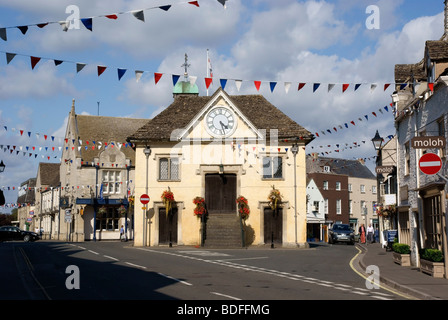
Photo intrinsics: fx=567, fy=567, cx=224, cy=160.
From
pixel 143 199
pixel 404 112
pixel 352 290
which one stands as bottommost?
pixel 352 290

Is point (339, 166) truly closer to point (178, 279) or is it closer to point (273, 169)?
point (273, 169)

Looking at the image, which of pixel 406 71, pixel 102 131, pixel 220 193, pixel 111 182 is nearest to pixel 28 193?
pixel 102 131

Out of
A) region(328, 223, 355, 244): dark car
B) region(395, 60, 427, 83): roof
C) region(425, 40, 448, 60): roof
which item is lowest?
region(328, 223, 355, 244): dark car

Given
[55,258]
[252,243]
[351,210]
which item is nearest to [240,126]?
[252,243]

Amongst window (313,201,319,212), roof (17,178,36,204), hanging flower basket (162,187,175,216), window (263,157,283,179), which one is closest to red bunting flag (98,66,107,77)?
hanging flower basket (162,187,175,216)

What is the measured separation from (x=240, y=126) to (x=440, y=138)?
19111 millimetres

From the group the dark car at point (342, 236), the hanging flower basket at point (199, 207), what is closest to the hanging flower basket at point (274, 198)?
the hanging flower basket at point (199, 207)

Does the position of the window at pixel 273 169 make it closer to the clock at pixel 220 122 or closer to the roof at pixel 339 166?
the clock at pixel 220 122

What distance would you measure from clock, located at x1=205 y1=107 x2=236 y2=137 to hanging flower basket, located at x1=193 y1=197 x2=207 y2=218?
4.24 m

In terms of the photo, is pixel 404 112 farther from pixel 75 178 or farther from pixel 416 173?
pixel 75 178

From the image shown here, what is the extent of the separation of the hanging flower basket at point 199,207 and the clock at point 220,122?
13.9 feet

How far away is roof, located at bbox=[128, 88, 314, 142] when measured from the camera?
35334 millimetres

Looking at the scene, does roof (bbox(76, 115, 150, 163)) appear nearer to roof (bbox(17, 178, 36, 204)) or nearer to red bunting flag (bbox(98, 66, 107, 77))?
red bunting flag (bbox(98, 66, 107, 77))

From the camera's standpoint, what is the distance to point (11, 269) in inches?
730
